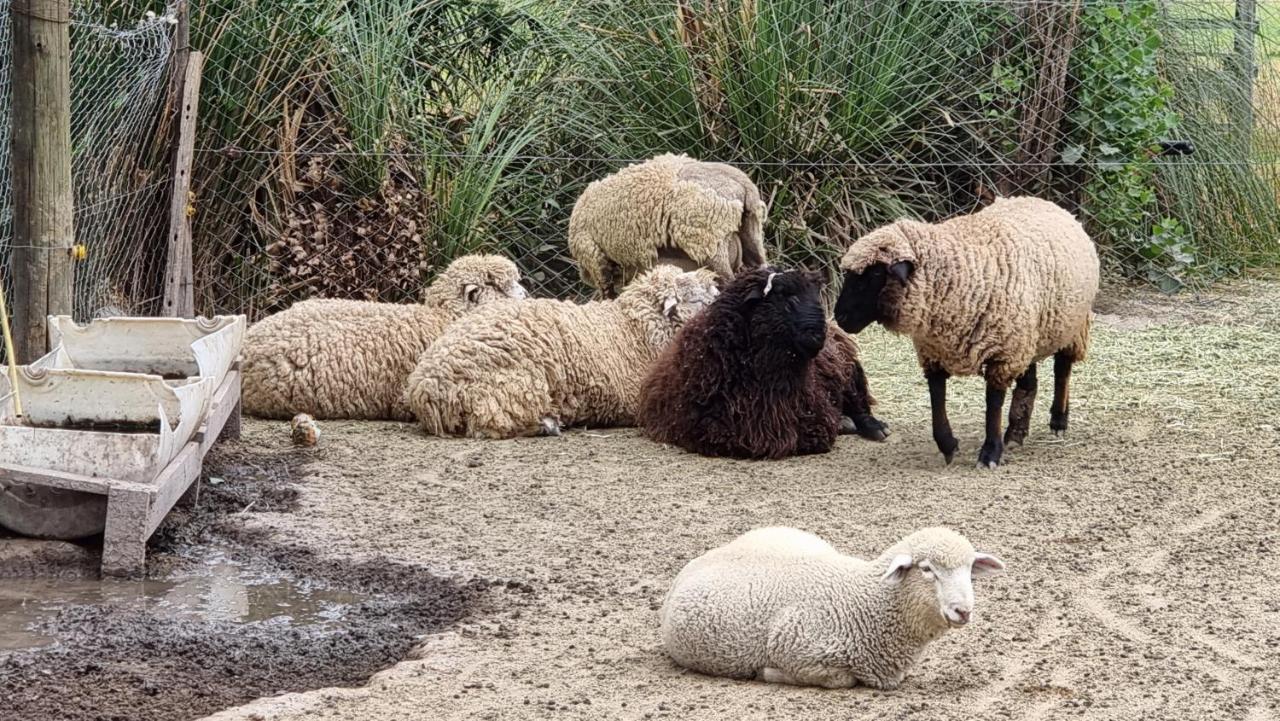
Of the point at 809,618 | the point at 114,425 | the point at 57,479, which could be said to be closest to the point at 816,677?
the point at 809,618

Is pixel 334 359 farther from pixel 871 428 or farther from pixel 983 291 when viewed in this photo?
pixel 983 291

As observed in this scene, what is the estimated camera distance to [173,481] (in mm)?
5766

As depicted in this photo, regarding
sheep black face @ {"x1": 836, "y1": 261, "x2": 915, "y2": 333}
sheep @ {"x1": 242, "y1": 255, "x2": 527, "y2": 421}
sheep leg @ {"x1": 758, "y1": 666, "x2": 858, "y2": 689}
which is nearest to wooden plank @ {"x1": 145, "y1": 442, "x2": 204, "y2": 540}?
sheep @ {"x1": 242, "y1": 255, "x2": 527, "y2": 421}

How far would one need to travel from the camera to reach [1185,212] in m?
11.8

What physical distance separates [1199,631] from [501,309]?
4.33 metres

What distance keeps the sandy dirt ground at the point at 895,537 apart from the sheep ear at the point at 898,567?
12.8 inches

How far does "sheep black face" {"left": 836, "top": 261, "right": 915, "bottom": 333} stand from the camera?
22.8 ft

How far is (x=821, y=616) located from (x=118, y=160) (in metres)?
6.30

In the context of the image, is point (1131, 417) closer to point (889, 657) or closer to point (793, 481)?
point (793, 481)

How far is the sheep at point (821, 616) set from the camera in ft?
14.2

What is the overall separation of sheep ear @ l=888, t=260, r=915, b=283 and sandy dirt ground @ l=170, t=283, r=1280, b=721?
0.90 meters

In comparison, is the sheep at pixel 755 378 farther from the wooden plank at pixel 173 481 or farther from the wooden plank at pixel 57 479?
the wooden plank at pixel 57 479

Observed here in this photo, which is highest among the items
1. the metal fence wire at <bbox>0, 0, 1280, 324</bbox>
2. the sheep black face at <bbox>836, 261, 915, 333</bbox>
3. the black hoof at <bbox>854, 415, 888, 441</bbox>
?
the metal fence wire at <bbox>0, 0, 1280, 324</bbox>

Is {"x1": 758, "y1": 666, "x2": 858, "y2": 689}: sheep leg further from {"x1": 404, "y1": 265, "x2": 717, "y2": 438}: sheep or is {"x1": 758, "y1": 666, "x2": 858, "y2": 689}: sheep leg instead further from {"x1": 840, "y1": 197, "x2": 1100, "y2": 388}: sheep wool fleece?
{"x1": 404, "y1": 265, "x2": 717, "y2": 438}: sheep
